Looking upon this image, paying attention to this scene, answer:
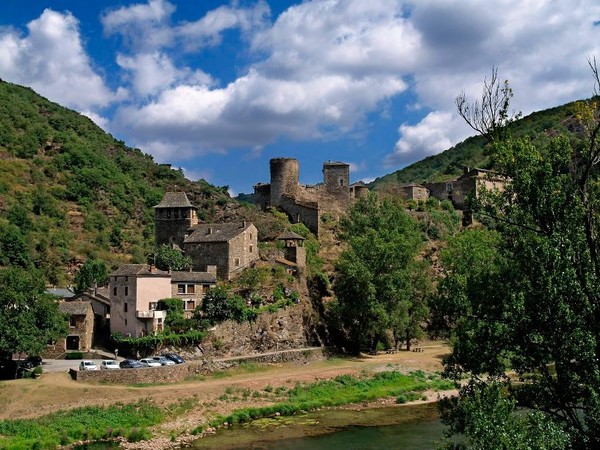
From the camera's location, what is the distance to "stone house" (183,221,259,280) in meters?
60.0

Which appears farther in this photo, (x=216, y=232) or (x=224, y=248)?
(x=216, y=232)

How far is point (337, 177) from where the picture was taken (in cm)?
8131

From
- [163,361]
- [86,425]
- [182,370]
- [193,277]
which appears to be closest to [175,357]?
[163,361]

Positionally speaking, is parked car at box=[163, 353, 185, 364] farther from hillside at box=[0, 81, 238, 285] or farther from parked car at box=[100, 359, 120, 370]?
hillside at box=[0, 81, 238, 285]

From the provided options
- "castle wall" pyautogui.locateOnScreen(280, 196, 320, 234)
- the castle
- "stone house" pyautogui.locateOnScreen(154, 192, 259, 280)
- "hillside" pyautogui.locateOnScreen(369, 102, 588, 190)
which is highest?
"hillside" pyautogui.locateOnScreen(369, 102, 588, 190)

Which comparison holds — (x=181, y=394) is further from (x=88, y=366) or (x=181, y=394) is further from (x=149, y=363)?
(x=88, y=366)

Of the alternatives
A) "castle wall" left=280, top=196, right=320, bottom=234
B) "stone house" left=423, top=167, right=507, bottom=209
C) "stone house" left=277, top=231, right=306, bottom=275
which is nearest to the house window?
"stone house" left=277, top=231, right=306, bottom=275

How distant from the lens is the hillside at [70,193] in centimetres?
8144

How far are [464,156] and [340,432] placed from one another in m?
127

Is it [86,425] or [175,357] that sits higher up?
[175,357]

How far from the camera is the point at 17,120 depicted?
116 metres

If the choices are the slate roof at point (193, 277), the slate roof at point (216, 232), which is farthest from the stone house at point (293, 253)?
the slate roof at point (193, 277)

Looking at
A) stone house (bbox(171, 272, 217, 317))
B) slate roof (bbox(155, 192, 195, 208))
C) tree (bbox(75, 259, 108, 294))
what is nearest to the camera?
stone house (bbox(171, 272, 217, 317))

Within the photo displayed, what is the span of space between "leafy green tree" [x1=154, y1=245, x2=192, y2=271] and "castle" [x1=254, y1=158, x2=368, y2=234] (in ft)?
65.5
